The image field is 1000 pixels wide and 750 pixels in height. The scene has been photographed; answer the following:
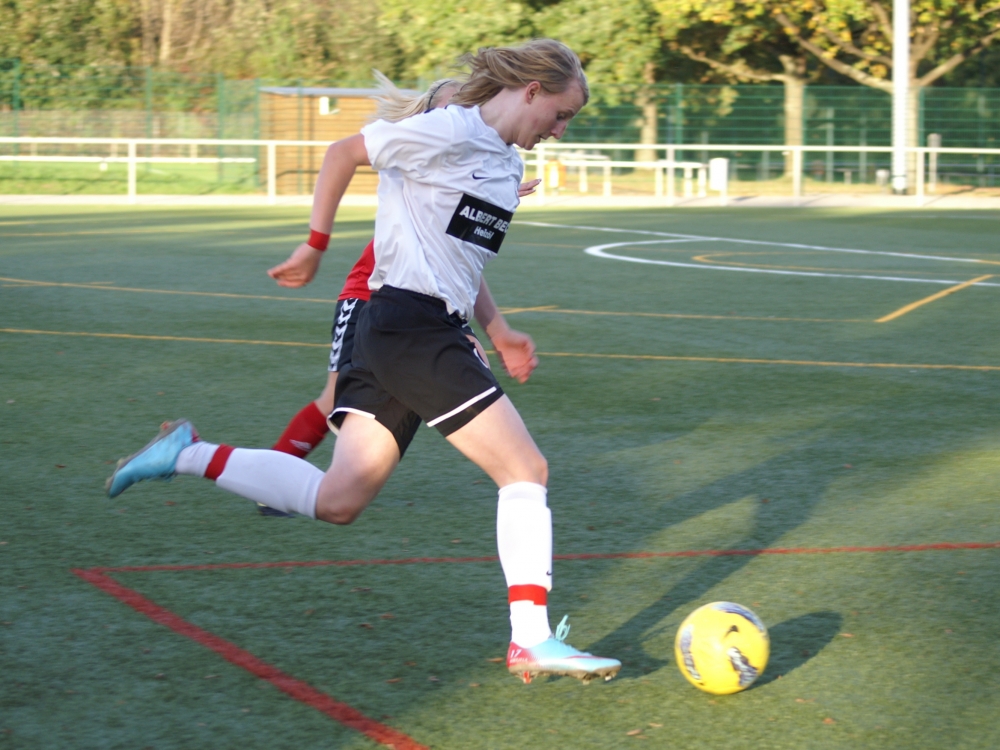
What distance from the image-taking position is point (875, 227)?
21891 mm

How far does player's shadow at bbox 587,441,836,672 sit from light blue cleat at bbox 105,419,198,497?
1.47 meters

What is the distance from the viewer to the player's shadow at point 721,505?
13.6ft

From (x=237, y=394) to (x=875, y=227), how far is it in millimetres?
15977

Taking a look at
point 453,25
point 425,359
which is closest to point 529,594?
point 425,359

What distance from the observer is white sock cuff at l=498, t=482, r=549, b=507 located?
379 centimetres

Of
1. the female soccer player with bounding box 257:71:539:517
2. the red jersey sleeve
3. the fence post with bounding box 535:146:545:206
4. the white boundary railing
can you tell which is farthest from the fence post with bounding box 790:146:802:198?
the female soccer player with bounding box 257:71:539:517

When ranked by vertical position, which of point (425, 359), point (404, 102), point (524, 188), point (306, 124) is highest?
point (306, 124)

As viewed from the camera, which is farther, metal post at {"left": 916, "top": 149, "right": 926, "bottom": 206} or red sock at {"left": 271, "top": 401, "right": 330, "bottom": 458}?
metal post at {"left": 916, "top": 149, "right": 926, "bottom": 206}

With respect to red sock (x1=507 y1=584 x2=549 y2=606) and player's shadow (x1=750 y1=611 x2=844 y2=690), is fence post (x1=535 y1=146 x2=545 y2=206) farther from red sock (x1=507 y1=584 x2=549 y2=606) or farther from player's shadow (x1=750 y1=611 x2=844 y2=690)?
red sock (x1=507 y1=584 x2=549 y2=606)

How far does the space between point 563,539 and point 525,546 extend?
1408mm

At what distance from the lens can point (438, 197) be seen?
381 cm

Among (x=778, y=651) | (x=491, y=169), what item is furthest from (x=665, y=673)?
(x=491, y=169)

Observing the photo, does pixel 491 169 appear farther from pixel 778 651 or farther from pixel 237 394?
pixel 237 394

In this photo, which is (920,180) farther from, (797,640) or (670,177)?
(797,640)
